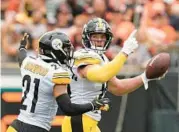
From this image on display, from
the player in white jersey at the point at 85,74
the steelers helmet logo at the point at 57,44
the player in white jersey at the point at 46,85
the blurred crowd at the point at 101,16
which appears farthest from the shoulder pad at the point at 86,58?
the blurred crowd at the point at 101,16

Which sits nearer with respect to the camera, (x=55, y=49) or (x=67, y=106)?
(x=67, y=106)

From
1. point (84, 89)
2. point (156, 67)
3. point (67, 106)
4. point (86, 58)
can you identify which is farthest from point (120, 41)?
point (67, 106)

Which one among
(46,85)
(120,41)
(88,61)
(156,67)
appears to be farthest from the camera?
(120,41)

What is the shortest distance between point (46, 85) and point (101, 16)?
4.40 meters

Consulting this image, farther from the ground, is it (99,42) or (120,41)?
(99,42)

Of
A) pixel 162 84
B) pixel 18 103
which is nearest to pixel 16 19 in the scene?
pixel 18 103

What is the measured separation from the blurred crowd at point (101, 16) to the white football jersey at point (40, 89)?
10.2 ft

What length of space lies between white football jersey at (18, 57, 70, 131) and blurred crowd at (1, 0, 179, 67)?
311 cm

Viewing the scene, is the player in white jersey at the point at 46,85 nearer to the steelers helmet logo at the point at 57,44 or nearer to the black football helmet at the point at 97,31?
the steelers helmet logo at the point at 57,44

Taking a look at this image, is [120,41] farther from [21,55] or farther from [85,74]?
[85,74]

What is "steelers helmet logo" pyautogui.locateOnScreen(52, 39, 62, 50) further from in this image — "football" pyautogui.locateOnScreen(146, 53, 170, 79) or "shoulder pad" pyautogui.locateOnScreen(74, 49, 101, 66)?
"football" pyautogui.locateOnScreen(146, 53, 170, 79)

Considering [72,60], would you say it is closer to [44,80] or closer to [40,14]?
[44,80]

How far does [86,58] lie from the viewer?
20.0 ft

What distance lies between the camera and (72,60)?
6.15 metres
